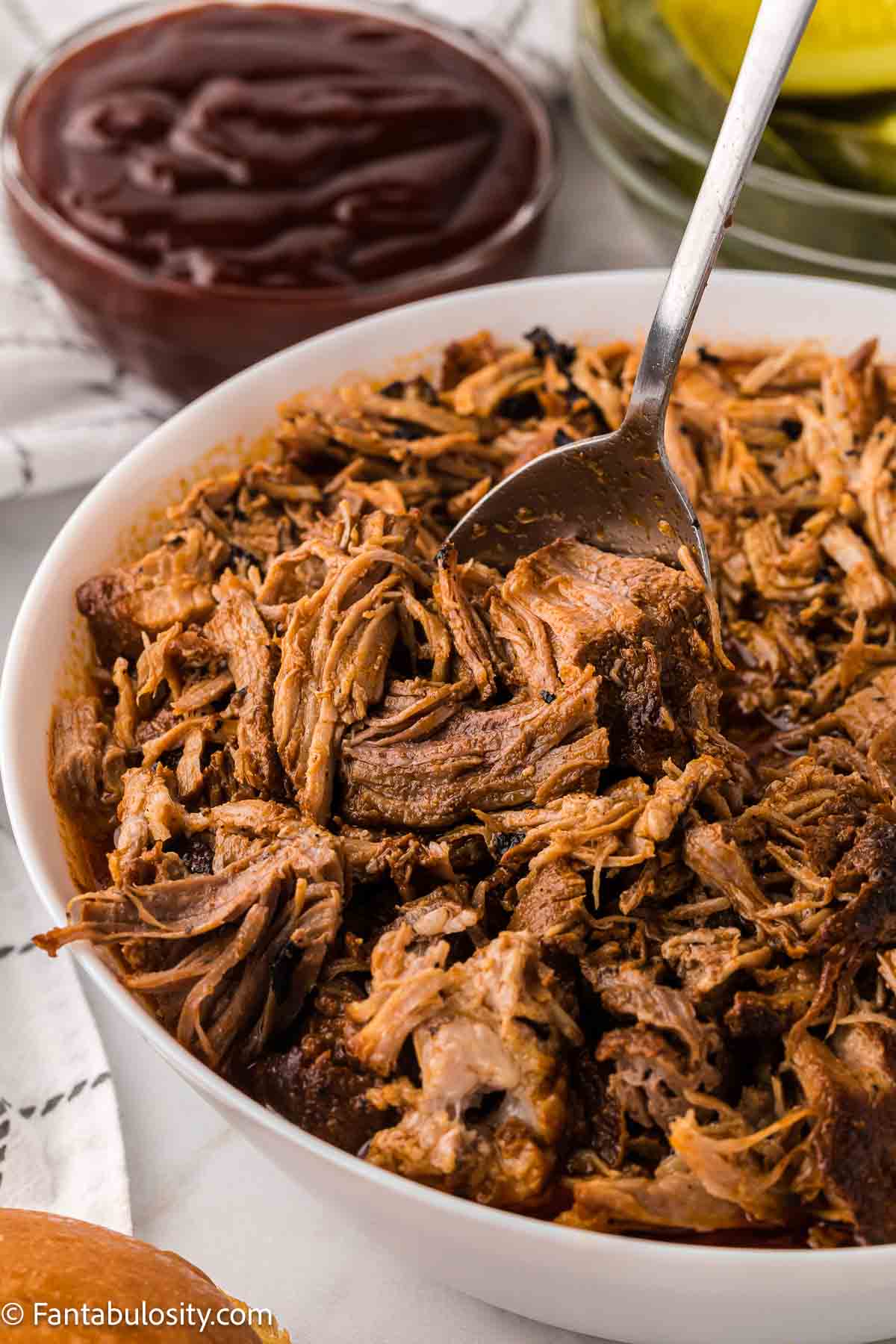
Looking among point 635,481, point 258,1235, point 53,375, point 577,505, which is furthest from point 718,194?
point 53,375

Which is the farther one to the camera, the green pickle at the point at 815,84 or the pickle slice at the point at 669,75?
the pickle slice at the point at 669,75

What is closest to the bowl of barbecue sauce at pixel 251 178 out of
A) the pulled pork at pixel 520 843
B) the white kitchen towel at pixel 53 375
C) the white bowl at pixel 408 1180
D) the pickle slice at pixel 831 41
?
the white kitchen towel at pixel 53 375

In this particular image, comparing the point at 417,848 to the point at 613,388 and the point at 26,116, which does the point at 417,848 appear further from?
the point at 26,116

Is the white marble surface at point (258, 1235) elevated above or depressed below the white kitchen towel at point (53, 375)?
below

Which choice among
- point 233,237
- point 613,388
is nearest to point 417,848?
point 613,388

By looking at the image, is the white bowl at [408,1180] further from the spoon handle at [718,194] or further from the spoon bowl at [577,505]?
the spoon handle at [718,194]
